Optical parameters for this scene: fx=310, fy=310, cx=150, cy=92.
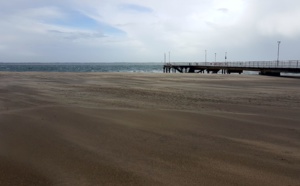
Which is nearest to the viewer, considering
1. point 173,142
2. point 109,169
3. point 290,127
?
point 109,169

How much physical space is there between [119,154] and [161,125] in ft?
8.24

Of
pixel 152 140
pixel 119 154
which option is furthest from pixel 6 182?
pixel 152 140

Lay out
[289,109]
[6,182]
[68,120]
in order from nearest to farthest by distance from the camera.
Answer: [6,182]
[68,120]
[289,109]

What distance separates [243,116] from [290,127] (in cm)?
163

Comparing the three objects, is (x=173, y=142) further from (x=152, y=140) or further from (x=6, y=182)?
(x=6, y=182)

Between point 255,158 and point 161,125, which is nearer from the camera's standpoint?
point 255,158

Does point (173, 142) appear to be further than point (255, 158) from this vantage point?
Yes

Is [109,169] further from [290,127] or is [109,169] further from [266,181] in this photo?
[290,127]

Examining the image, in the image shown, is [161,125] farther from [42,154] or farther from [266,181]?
[266,181]

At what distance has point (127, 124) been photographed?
26.0ft

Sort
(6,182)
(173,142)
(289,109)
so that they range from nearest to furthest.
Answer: (6,182), (173,142), (289,109)

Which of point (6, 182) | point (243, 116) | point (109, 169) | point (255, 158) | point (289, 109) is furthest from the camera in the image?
point (289, 109)

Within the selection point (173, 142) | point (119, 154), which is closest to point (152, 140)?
point (173, 142)

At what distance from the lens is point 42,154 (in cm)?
552
